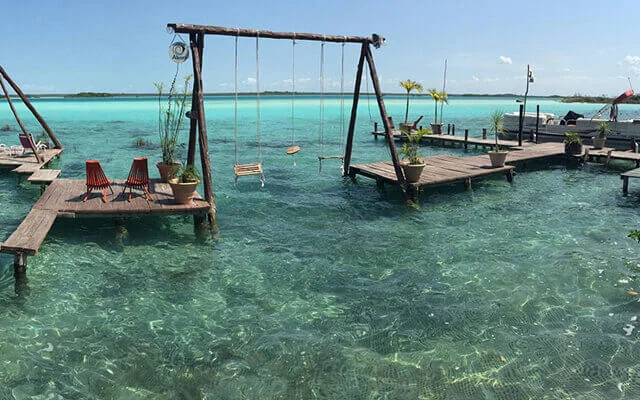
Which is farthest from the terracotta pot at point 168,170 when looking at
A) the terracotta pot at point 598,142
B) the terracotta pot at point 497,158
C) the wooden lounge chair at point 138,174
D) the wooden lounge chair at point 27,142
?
the terracotta pot at point 598,142

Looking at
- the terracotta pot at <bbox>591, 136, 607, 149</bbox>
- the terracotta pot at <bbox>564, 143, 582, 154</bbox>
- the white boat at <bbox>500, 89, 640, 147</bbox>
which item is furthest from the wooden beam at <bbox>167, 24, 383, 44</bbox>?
the white boat at <bbox>500, 89, 640, 147</bbox>

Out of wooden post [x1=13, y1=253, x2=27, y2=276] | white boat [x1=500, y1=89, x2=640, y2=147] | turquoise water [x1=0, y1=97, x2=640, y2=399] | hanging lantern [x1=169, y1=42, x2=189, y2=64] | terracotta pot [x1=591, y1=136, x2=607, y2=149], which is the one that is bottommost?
turquoise water [x1=0, y1=97, x2=640, y2=399]

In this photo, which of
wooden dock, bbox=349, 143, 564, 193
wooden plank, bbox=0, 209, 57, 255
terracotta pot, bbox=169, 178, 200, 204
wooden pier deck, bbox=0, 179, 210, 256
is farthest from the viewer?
wooden dock, bbox=349, 143, 564, 193

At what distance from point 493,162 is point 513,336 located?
42.7 feet

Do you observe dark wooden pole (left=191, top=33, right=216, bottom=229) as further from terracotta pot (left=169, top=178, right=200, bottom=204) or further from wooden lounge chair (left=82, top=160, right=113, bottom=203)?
wooden lounge chair (left=82, top=160, right=113, bottom=203)

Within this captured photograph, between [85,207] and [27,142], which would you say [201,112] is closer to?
[85,207]

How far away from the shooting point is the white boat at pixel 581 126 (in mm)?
29016

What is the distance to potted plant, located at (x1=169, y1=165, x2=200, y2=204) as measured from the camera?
1200 cm

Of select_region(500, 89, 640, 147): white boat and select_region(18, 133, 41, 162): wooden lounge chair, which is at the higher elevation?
select_region(500, 89, 640, 147): white boat

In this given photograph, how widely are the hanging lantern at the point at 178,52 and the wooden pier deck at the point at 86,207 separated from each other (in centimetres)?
344

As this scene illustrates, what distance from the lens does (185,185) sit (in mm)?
11945

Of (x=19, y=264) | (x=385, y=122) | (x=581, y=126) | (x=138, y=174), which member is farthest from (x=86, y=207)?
(x=581, y=126)

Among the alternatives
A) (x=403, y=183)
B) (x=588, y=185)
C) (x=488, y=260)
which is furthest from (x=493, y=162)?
(x=488, y=260)

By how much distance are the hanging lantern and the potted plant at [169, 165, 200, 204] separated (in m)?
2.60
